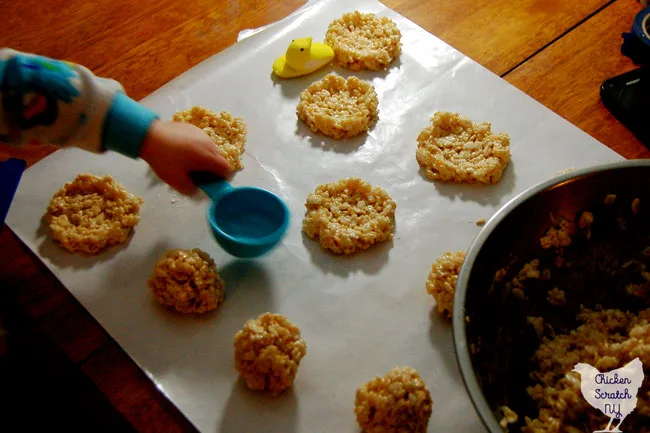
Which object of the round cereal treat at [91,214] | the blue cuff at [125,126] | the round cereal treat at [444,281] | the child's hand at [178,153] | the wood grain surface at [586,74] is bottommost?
the round cereal treat at [91,214]

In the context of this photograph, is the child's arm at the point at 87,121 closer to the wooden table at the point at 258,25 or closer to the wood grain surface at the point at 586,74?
the wooden table at the point at 258,25

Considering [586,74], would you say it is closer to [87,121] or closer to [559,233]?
[559,233]

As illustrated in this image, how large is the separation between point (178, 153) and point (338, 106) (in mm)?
357

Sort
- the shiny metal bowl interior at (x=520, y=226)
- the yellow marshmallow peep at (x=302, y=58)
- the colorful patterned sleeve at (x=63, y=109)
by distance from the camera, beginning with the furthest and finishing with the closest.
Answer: the yellow marshmallow peep at (x=302, y=58)
the colorful patterned sleeve at (x=63, y=109)
the shiny metal bowl interior at (x=520, y=226)

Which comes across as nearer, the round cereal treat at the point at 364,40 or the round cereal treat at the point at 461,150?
the round cereal treat at the point at 461,150

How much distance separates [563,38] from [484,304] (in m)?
0.76

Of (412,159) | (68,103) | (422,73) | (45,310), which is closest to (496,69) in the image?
(422,73)

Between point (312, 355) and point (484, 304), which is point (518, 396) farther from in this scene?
point (312, 355)

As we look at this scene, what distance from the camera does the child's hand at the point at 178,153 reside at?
2.94 ft

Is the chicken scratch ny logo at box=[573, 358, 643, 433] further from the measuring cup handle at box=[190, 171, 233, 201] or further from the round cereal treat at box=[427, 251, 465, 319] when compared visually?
the measuring cup handle at box=[190, 171, 233, 201]

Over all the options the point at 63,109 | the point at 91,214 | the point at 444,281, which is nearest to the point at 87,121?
the point at 63,109

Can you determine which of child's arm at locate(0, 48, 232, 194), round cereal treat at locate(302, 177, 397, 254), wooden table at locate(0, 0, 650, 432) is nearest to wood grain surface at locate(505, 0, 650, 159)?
wooden table at locate(0, 0, 650, 432)

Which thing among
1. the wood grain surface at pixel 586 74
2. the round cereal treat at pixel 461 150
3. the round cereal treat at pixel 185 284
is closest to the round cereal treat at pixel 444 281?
the round cereal treat at pixel 461 150

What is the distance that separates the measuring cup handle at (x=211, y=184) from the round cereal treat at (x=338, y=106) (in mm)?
263
